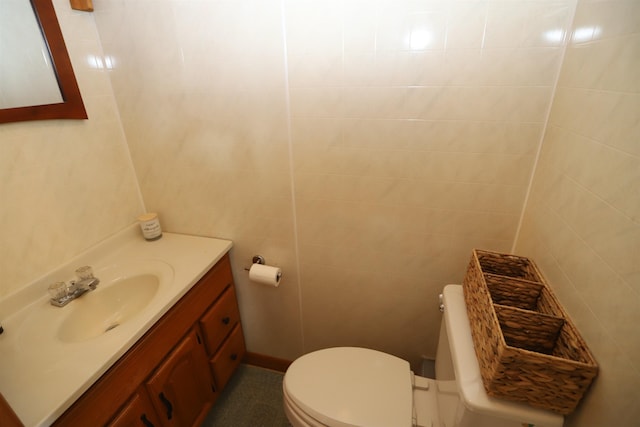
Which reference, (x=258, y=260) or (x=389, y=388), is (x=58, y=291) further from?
(x=389, y=388)

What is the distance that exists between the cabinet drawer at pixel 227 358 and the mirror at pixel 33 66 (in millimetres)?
1173

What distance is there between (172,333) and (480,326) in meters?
1.02

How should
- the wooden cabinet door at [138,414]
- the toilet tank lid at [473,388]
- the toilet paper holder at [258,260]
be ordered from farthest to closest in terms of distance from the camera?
1. the toilet paper holder at [258,260]
2. the wooden cabinet door at [138,414]
3. the toilet tank lid at [473,388]

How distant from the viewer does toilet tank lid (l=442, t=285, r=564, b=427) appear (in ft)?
2.21

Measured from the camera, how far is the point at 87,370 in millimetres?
792

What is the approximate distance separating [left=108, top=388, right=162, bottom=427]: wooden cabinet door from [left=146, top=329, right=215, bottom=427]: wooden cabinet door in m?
0.02

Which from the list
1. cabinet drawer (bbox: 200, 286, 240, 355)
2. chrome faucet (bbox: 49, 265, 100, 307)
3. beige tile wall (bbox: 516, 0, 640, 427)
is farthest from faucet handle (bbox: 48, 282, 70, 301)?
beige tile wall (bbox: 516, 0, 640, 427)

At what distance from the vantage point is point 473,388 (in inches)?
28.8

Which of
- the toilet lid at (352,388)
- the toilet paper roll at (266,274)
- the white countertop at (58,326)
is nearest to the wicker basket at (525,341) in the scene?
the toilet lid at (352,388)

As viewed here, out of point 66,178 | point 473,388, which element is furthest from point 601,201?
point 66,178

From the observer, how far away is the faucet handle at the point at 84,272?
1.13 meters

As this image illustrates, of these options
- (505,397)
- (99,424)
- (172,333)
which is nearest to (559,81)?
(505,397)

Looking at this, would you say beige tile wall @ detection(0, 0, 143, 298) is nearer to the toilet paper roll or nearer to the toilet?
the toilet paper roll

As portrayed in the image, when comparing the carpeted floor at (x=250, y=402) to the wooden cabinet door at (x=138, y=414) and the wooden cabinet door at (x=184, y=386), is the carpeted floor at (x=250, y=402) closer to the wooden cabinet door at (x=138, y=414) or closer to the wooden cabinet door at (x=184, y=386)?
the wooden cabinet door at (x=184, y=386)
